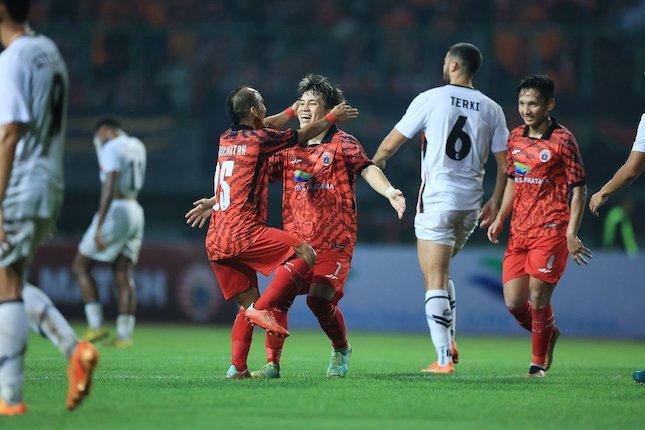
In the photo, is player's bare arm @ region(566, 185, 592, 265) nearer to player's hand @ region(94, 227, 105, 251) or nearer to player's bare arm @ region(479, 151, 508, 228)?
player's bare arm @ region(479, 151, 508, 228)

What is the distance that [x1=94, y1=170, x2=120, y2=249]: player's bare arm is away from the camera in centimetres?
1304

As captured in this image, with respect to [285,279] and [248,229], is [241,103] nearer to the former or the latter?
[248,229]

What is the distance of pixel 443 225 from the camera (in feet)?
28.9

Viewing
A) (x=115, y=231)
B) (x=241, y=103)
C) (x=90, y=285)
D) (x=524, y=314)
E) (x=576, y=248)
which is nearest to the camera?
(x=241, y=103)

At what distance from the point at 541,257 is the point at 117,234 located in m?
6.33

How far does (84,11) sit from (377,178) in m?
15.9

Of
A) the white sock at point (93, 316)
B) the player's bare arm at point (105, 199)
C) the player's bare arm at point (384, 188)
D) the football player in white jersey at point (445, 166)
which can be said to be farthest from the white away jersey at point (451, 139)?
the white sock at point (93, 316)

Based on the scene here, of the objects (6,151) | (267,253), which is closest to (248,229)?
(267,253)

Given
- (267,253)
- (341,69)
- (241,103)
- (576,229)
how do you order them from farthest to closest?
(341,69), (576,229), (241,103), (267,253)

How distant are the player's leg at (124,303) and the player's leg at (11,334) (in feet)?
22.7

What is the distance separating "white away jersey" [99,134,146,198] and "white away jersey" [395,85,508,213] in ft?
17.2

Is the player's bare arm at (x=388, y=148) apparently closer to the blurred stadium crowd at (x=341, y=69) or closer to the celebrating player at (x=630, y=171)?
the celebrating player at (x=630, y=171)

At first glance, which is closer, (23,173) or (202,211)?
(23,173)

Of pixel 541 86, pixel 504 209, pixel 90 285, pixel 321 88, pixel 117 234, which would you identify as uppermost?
pixel 541 86
